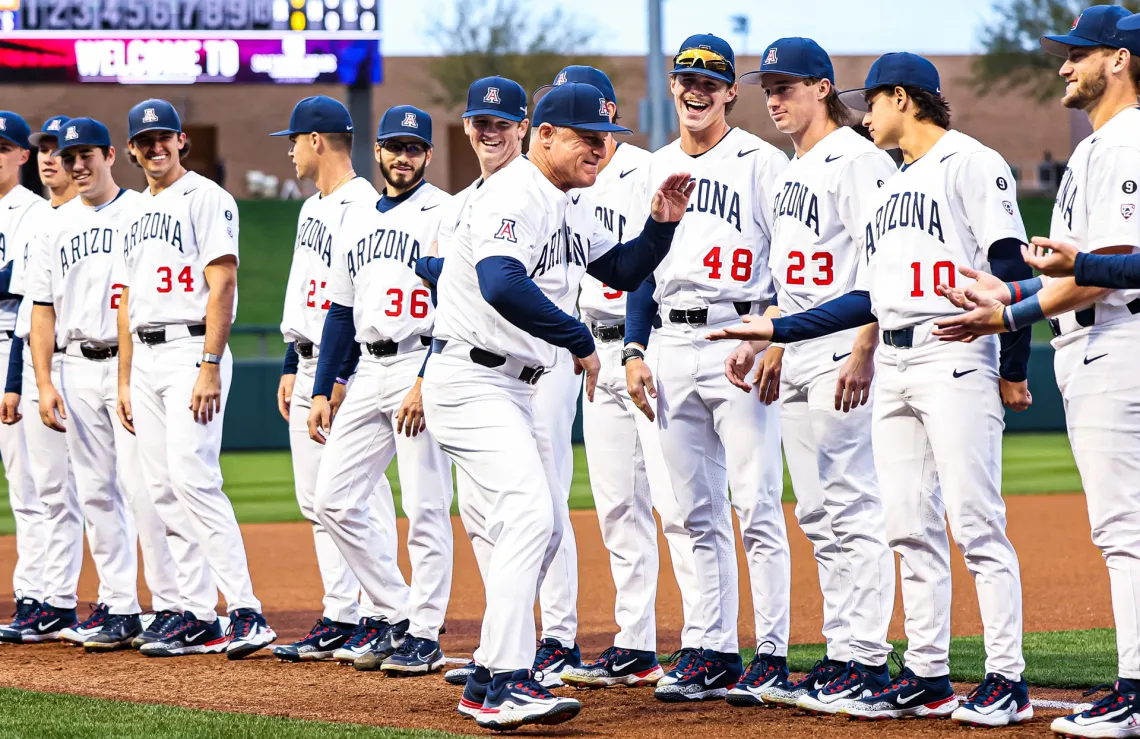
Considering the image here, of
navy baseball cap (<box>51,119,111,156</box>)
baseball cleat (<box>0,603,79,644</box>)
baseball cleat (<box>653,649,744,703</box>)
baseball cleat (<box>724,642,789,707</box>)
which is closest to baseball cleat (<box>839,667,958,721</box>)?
baseball cleat (<box>724,642,789,707</box>)

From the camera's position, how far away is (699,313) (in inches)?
190

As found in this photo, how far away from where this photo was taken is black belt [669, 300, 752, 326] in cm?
482

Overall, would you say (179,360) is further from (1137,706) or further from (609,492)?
(1137,706)

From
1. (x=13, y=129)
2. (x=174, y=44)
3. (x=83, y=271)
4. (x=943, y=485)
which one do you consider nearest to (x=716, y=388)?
(x=943, y=485)

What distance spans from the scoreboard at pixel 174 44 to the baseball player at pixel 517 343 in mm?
13193

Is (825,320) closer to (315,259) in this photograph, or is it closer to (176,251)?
(315,259)

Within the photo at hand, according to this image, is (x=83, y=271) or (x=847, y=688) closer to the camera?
(x=847, y=688)

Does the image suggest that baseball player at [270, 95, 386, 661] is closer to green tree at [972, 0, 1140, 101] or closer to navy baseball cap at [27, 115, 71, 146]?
navy baseball cap at [27, 115, 71, 146]

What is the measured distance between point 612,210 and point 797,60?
1.03 metres

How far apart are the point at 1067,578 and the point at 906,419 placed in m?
4.06

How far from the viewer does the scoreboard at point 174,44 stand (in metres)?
17.0

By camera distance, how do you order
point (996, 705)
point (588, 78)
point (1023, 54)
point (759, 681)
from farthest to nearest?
point (1023, 54) → point (588, 78) → point (759, 681) → point (996, 705)

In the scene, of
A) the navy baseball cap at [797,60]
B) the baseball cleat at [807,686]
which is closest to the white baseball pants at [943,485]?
the baseball cleat at [807,686]

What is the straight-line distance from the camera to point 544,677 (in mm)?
4996
